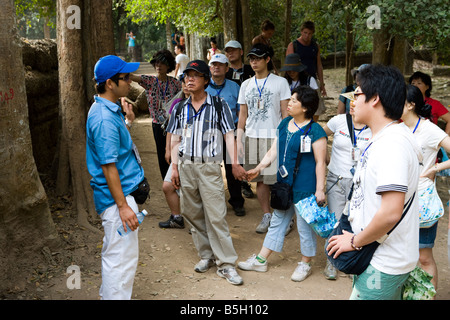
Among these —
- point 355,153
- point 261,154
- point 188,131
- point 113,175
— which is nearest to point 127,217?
point 113,175

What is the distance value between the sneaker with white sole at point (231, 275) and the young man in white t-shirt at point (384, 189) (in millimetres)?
2159

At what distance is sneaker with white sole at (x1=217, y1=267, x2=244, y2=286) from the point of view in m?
4.68

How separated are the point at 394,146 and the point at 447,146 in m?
2.03

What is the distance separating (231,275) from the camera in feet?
15.5

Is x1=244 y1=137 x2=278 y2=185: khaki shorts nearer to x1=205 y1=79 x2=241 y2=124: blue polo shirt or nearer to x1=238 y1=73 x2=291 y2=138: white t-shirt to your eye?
x1=238 y1=73 x2=291 y2=138: white t-shirt

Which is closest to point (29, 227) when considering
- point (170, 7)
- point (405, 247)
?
→ point (405, 247)

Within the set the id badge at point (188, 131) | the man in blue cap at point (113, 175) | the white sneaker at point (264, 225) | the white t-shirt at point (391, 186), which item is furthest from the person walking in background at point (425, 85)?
the man in blue cap at point (113, 175)

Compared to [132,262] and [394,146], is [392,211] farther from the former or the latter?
[132,262]

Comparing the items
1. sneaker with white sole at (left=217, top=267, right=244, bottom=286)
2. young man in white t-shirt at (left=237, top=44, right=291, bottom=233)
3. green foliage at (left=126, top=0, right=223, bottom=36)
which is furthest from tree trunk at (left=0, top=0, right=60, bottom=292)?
green foliage at (left=126, top=0, right=223, bottom=36)

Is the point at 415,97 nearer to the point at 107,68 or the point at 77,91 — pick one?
the point at 107,68

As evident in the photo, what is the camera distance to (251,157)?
621cm

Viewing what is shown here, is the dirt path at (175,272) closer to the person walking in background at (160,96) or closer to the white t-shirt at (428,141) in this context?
the person walking in background at (160,96)

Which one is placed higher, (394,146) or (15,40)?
(15,40)

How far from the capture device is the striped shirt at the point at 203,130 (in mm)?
4695
